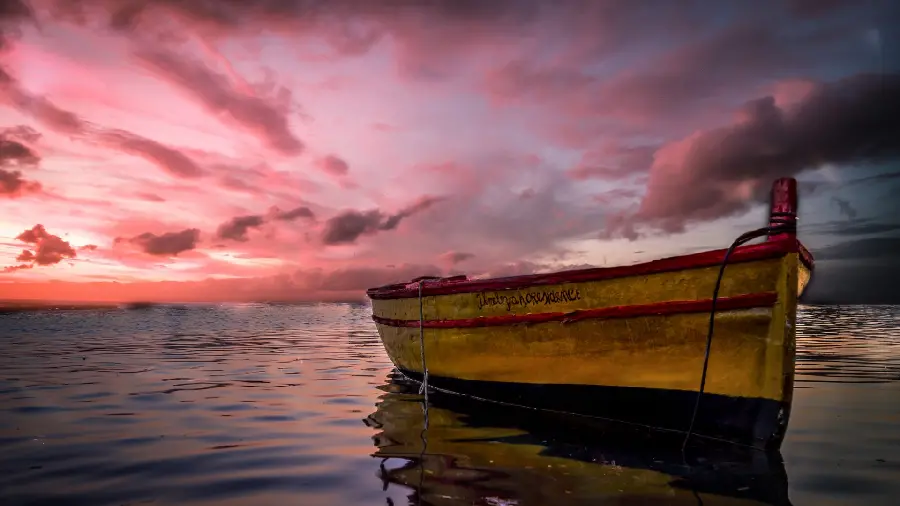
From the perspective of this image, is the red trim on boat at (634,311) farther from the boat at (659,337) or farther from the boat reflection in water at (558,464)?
the boat reflection in water at (558,464)

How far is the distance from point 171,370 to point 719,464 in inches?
451

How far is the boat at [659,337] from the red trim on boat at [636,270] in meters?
0.01

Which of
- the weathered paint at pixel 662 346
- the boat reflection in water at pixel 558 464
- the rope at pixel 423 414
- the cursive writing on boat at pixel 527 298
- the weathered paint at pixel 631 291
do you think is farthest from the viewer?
the cursive writing on boat at pixel 527 298

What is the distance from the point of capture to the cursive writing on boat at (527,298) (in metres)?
7.42

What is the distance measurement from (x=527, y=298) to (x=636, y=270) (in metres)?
1.68

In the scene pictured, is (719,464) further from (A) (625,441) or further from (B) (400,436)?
(B) (400,436)

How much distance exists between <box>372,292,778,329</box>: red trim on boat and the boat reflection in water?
4.57ft

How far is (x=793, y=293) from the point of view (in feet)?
19.1

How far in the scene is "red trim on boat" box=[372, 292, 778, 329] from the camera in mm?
5980

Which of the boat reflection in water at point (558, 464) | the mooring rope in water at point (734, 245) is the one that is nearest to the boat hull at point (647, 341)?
the mooring rope in water at point (734, 245)

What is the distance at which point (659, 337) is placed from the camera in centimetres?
662

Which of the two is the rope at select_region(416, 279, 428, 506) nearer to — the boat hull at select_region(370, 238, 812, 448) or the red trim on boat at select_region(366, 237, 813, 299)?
the red trim on boat at select_region(366, 237, 813, 299)

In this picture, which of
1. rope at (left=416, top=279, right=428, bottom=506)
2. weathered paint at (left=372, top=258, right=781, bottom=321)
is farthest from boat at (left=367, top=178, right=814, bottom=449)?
rope at (left=416, top=279, right=428, bottom=506)

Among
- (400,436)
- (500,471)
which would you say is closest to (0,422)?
(400,436)
